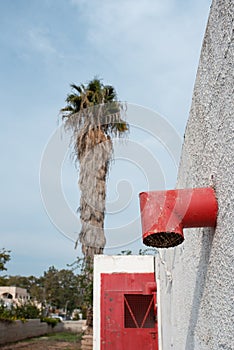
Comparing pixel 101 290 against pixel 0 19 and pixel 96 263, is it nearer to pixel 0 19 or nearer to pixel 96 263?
pixel 96 263

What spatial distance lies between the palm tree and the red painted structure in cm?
399

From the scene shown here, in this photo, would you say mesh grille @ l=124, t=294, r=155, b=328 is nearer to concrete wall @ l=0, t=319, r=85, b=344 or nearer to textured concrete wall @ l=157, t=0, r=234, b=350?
textured concrete wall @ l=157, t=0, r=234, b=350

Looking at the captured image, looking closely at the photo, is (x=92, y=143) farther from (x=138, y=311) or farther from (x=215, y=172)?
(x=215, y=172)

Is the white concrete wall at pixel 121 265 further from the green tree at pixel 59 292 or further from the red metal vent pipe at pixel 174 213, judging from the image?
the green tree at pixel 59 292

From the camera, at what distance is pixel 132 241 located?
264cm

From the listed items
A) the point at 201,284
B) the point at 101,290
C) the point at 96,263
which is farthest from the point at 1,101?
the point at 201,284

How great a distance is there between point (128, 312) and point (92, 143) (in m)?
5.96

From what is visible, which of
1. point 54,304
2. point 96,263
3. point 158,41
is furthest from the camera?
point 54,304

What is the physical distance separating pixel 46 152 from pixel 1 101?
374 cm

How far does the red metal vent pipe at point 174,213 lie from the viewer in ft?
4.67

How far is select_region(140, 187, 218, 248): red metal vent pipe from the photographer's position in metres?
1.42

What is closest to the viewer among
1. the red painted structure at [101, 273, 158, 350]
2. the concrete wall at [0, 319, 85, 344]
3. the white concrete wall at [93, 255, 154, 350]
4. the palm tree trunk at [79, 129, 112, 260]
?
the red painted structure at [101, 273, 158, 350]

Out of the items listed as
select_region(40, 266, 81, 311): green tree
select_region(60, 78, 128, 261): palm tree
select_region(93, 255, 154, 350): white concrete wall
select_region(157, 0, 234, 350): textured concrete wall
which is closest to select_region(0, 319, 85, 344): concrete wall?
select_region(60, 78, 128, 261): palm tree

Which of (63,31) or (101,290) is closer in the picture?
(63,31)
